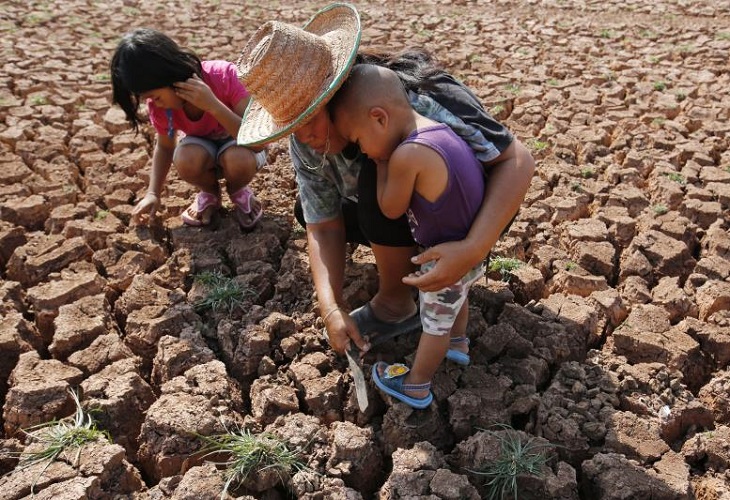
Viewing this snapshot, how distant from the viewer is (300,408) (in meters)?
2.20

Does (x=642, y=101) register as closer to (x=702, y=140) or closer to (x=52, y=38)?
(x=702, y=140)

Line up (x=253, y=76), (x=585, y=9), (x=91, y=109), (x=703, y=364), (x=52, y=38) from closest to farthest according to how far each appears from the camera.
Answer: (x=253, y=76)
(x=703, y=364)
(x=91, y=109)
(x=52, y=38)
(x=585, y=9)

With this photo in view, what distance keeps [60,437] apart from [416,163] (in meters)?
1.33

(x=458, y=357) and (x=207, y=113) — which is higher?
(x=207, y=113)

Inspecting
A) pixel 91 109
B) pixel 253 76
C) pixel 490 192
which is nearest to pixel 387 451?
pixel 490 192

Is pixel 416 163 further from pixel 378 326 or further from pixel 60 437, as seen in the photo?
pixel 60 437

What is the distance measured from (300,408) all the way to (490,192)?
95 cm

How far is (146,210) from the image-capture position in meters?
3.05

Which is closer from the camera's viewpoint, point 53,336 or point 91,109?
point 53,336

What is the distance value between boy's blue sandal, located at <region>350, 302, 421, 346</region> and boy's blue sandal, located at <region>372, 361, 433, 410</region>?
0.16 metres

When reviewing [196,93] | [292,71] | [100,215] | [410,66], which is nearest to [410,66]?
[410,66]

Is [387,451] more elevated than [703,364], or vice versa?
[703,364]

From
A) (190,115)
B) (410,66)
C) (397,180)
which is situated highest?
(410,66)

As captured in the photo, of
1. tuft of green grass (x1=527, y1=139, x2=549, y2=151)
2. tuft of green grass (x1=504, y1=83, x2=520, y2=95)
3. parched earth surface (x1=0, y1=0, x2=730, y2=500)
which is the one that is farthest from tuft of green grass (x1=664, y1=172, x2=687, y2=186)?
tuft of green grass (x1=504, y1=83, x2=520, y2=95)
